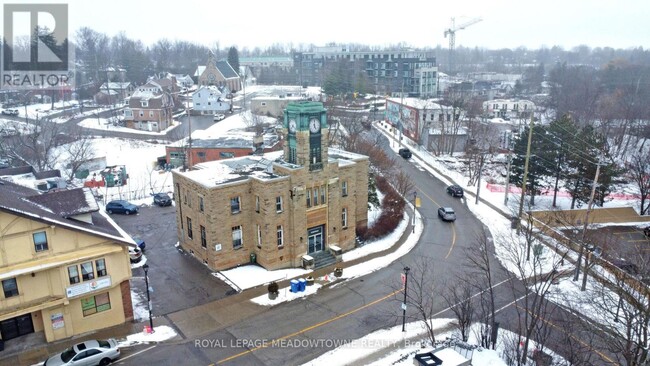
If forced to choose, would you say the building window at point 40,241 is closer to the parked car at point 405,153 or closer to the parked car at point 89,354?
the parked car at point 89,354

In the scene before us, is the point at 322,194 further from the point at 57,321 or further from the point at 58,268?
the point at 57,321

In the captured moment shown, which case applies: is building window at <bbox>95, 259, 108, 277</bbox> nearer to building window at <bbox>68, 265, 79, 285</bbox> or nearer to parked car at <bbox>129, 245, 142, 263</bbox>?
building window at <bbox>68, 265, 79, 285</bbox>

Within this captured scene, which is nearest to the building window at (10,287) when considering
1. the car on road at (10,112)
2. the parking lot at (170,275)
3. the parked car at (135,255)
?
the parking lot at (170,275)

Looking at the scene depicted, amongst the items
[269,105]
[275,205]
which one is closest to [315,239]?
[275,205]

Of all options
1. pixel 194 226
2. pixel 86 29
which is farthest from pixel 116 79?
pixel 194 226

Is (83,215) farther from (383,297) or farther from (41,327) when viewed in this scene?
(383,297)
